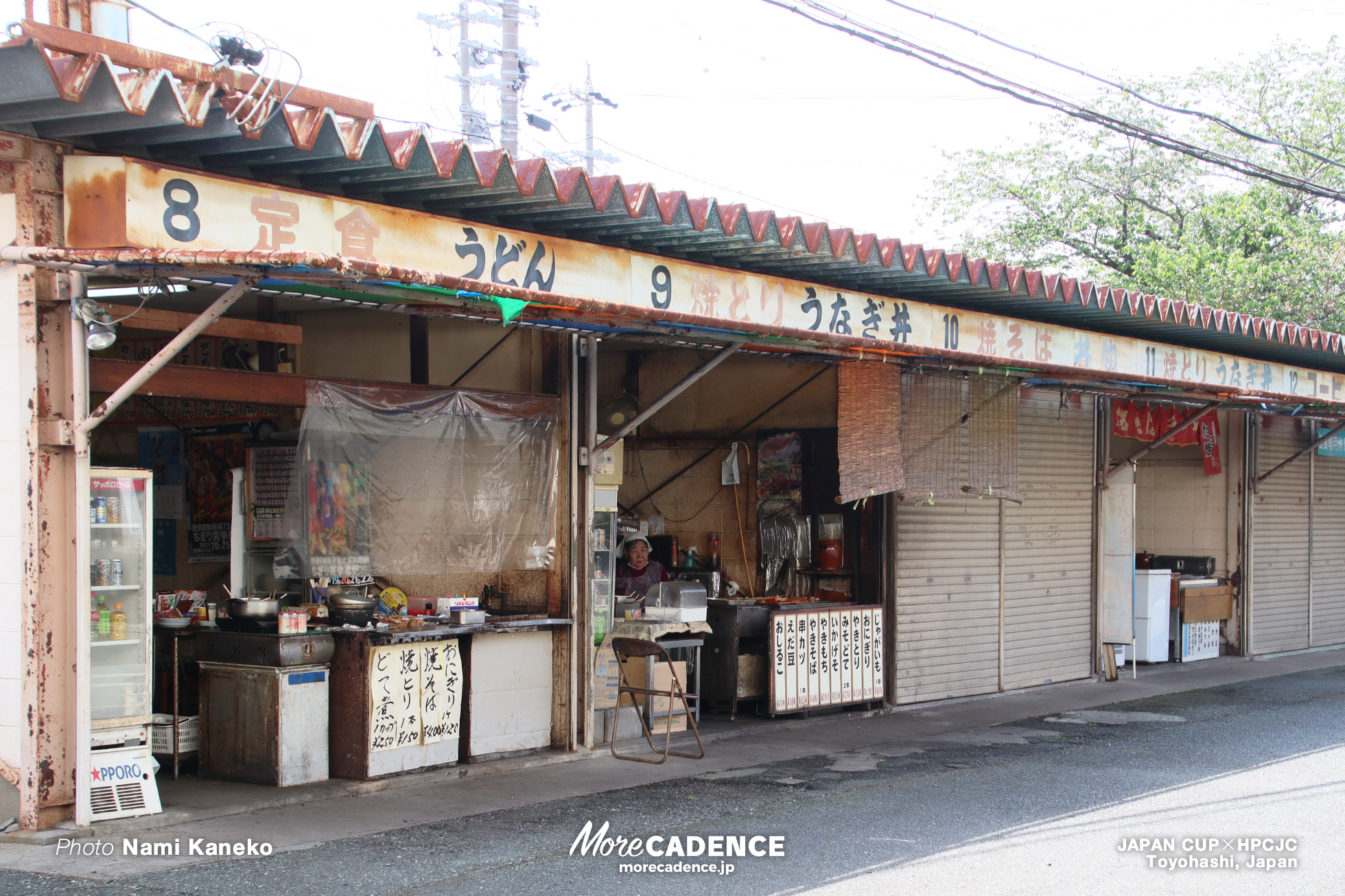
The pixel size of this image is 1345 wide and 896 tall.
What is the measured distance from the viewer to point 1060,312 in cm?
1135

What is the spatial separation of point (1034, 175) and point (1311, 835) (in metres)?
28.2

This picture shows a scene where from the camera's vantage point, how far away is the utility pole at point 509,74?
23.3m

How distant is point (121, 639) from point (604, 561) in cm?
387

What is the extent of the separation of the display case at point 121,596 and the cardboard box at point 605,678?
3.58 metres

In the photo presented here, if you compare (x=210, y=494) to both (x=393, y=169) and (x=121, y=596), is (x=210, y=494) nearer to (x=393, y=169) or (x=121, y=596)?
(x=121, y=596)

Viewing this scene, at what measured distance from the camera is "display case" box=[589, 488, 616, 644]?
9781 mm

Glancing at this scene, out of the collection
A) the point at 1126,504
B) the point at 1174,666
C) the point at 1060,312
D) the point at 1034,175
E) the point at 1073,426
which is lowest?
the point at 1174,666

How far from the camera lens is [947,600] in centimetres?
1251

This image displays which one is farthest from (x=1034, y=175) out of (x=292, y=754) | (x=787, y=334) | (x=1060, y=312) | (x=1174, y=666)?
(x=292, y=754)

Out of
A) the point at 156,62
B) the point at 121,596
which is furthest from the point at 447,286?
the point at 121,596

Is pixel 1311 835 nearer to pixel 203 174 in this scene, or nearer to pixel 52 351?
pixel 203 174

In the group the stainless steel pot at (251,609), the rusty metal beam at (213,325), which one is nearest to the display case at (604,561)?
the stainless steel pot at (251,609)

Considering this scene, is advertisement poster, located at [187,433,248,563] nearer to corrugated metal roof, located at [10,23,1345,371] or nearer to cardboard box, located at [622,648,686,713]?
cardboard box, located at [622,648,686,713]

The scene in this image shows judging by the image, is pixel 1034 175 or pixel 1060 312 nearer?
pixel 1060 312
